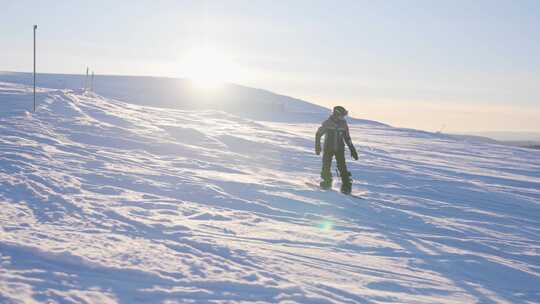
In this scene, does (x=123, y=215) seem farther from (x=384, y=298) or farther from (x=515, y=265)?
(x=515, y=265)

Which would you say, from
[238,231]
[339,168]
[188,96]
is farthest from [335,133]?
[188,96]

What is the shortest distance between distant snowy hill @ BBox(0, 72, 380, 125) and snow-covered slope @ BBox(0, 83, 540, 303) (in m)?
33.2

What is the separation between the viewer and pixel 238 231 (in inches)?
267

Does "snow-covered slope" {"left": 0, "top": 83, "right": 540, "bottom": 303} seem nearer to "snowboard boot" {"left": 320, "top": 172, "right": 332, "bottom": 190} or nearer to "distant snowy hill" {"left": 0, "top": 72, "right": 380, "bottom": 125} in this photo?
"snowboard boot" {"left": 320, "top": 172, "right": 332, "bottom": 190}

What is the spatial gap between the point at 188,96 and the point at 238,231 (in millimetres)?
55941

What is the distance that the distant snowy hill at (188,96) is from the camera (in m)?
51.8

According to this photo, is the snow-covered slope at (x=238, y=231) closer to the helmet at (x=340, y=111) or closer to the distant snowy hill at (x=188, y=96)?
the helmet at (x=340, y=111)

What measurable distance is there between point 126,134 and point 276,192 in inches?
351

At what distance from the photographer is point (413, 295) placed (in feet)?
16.1

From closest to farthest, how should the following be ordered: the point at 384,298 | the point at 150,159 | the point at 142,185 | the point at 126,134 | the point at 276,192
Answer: the point at 384,298
the point at 142,185
the point at 276,192
the point at 150,159
the point at 126,134

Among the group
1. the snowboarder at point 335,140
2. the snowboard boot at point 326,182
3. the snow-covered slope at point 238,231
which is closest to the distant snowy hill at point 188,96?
the snow-covered slope at point 238,231

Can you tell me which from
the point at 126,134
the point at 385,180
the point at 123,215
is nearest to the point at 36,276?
the point at 123,215

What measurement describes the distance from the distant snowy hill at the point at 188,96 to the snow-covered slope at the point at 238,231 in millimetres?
33170

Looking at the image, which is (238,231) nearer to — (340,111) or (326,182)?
(326,182)
